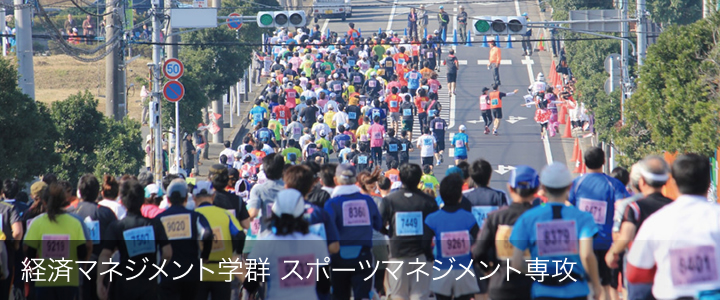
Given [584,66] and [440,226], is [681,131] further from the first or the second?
[584,66]

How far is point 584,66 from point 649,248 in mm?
31510

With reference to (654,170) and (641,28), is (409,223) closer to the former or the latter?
(654,170)

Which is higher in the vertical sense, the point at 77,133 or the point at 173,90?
the point at 173,90

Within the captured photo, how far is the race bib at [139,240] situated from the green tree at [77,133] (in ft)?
47.6

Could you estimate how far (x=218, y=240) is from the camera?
893 cm

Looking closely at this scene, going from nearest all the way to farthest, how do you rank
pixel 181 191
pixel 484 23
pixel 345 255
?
pixel 181 191
pixel 345 255
pixel 484 23

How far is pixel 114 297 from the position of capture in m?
8.88

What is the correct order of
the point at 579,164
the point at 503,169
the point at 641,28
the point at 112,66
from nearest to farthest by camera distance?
the point at 112,66 < the point at 641,28 < the point at 579,164 < the point at 503,169

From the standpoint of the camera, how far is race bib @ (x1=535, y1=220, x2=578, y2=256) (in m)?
6.91

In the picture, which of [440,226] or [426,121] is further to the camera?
[426,121]

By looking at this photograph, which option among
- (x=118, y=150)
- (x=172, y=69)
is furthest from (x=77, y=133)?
(x=172, y=69)

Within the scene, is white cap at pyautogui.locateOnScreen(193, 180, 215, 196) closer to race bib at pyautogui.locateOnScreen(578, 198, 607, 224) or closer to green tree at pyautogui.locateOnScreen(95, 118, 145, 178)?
race bib at pyautogui.locateOnScreen(578, 198, 607, 224)

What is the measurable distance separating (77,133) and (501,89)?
2107 cm

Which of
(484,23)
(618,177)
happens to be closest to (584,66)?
(484,23)
